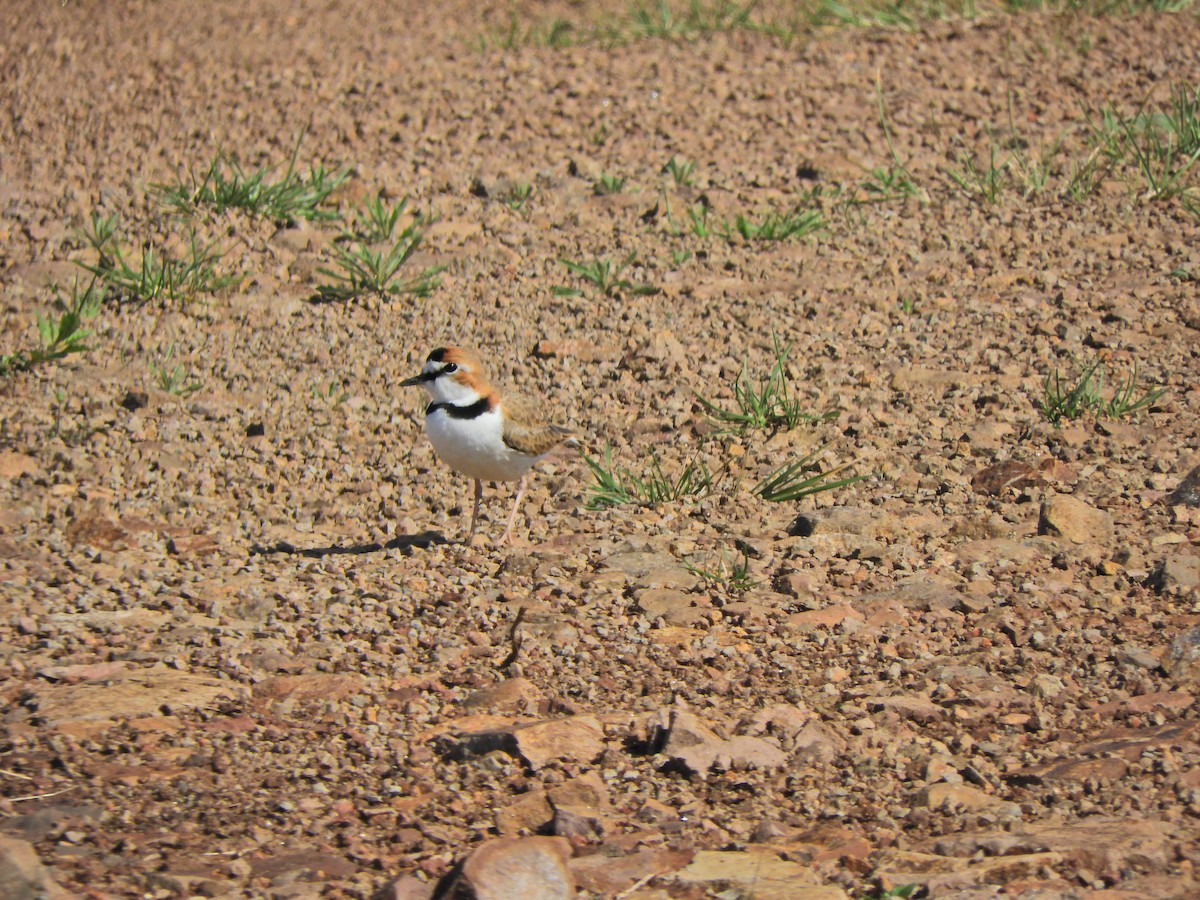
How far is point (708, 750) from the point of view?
13.0 ft

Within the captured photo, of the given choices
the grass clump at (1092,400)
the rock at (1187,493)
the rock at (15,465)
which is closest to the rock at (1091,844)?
the rock at (1187,493)

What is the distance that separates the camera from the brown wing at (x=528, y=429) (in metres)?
5.48

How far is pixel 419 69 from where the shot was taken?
9516mm

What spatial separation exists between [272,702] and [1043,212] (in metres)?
5.21

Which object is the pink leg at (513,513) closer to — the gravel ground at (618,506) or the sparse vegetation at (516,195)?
the gravel ground at (618,506)

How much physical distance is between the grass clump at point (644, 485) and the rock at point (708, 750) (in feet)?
5.60

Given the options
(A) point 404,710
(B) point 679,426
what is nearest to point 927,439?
(B) point 679,426

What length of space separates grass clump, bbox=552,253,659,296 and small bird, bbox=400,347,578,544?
59.1 inches

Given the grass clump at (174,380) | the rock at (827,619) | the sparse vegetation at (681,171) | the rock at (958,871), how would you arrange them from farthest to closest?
the sparse vegetation at (681,171) → the grass clump at (174,380) → the rock at (827,619) → the rock at (958,871)

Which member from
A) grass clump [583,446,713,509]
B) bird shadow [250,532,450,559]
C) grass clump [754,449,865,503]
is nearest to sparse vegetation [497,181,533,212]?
grass clump [583,446,713,509]

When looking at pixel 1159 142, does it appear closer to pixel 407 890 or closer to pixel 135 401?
pixel 135 401

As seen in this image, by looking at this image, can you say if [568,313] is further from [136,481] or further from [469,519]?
[136,481]

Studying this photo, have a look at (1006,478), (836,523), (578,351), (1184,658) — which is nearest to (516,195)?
(578,351)

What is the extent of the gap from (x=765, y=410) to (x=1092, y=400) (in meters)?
1.36
